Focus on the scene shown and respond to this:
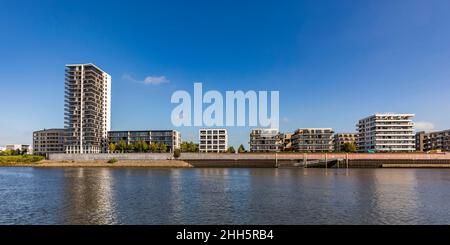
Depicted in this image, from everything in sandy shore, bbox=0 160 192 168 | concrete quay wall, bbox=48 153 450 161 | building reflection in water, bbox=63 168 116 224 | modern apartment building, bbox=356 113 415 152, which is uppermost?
modern apartment building, bbox=356 113 415 152

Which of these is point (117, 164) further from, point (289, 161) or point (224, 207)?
point (224, 207)

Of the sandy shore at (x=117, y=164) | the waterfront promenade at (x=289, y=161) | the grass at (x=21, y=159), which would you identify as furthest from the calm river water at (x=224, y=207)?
the grass at (x=21, y=159)

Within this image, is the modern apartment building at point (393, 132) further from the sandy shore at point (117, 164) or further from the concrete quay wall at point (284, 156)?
the sandy shore at point (117, 164)

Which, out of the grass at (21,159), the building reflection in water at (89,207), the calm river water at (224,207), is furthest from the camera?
the grass at (21,159)

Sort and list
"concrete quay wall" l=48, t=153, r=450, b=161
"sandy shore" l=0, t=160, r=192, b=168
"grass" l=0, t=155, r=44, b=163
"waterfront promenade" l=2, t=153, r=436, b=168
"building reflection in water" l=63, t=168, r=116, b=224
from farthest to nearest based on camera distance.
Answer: "grass" l=0, t=155, r=44, b=163 → "sandy shore" l=0, t=160, r=192, b=168 → "concrete quay wall" l=48, t=153, r=450, b=161 → "waterfront promenade" l=2, t=153, r=436, b=168 → "building reflection in water" l=63, t=168, r=116, b=224

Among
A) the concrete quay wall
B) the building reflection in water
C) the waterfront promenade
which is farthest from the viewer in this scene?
the concrete quay wall

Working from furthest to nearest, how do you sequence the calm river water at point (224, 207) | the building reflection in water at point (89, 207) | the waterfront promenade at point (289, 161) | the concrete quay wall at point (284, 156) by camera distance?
the concrete quay wall at point (284, 156) < the waterfront promenade at point (289, 161) < the building reflection in water at point (89, 207) < the calm river water at point (224, 207)

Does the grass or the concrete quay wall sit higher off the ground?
the concrete quay wall

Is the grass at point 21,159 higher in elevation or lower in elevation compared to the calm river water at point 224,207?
lower

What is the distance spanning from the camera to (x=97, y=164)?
148 m

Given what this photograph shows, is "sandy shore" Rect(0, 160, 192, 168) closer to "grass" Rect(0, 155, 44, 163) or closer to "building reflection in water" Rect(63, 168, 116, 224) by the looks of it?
"grass" Rect(0, 155, 44, 163)

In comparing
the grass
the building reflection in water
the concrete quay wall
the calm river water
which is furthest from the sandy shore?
the calm river water

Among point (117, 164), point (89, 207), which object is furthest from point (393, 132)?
point (89, 207)
